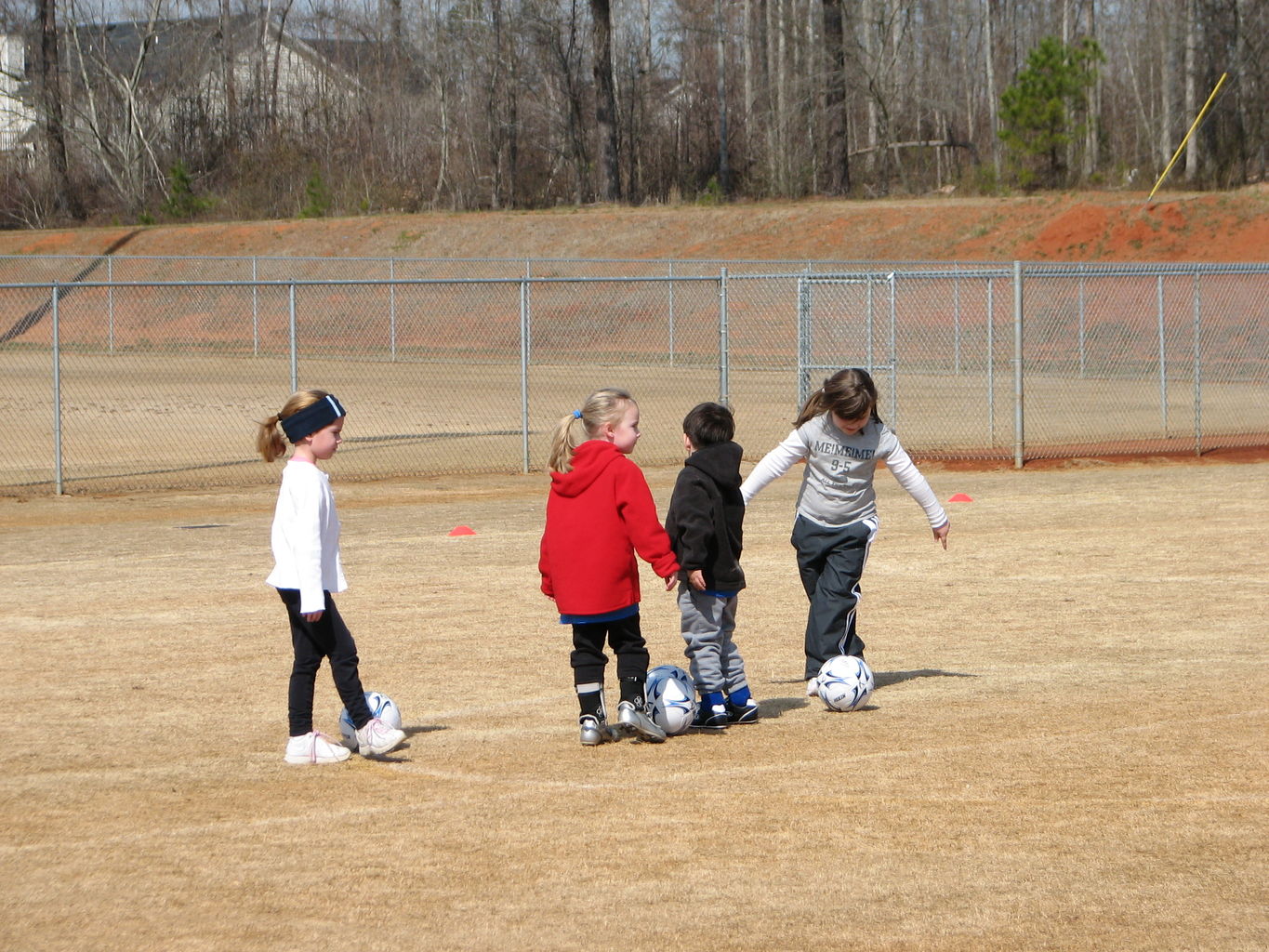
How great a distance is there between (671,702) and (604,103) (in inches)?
1739

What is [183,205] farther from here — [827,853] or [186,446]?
[827,853]

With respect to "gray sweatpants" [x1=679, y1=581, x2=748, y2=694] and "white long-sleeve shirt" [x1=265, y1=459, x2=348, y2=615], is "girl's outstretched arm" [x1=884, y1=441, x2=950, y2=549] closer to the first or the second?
"gray sweatpants" [x1=679, y1=581, x2=748, y2=694]

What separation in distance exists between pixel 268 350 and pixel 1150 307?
18703 millimetres

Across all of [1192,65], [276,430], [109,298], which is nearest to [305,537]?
[276,430]

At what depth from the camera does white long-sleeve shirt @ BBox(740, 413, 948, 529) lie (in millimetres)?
6855

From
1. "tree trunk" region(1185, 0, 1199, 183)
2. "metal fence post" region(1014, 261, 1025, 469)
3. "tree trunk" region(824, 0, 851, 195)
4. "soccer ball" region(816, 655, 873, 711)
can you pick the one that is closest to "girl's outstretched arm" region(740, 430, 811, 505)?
"soccer ball" region(816, 655, 873, 711)

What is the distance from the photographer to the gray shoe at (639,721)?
6.06m

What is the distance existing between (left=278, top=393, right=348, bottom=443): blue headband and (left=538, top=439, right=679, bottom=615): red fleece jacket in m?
0.89

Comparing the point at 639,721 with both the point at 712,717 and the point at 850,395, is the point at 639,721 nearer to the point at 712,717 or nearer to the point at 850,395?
the point at 712,717

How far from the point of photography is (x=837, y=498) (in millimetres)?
6910

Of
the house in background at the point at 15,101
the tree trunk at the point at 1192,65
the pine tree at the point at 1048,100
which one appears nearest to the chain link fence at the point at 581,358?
the pine tree at the point at 1048,100

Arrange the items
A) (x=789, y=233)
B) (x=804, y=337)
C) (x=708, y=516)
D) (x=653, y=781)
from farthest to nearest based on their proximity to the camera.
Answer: (x=789, y=233), (x=804, y=337), (x=708, y=516), (x=653, y=781)

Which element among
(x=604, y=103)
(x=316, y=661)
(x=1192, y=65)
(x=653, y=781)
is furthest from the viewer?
(x=604, y=103)

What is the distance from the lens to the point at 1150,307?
31609mm
